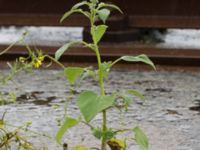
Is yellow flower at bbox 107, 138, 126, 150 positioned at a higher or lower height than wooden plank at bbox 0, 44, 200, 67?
lower

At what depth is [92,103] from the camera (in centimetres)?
217

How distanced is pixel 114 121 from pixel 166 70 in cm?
216

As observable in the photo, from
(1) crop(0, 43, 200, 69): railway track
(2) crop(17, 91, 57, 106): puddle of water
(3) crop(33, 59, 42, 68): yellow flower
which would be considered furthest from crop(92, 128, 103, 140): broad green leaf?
(1) crop(0, 43, 200, 69): railway track

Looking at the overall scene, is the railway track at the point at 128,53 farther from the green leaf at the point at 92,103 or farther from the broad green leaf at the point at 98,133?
the green leaf at the point at 92,103

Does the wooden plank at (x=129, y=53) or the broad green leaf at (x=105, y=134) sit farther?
the wooden plank at (x=129, y=53)

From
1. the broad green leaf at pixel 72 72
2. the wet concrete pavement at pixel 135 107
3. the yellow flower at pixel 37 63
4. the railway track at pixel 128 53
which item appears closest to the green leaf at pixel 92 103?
the broad green leaf at pixel 72 72

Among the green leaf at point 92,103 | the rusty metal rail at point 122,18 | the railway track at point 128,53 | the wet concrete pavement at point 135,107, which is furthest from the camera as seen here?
the rusty metal rail at point 122,18

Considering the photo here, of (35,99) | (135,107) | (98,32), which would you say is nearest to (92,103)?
(98,32)

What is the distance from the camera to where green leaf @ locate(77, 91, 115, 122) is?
2.15 metres

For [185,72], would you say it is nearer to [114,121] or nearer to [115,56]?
[115,56]

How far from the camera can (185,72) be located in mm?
6223

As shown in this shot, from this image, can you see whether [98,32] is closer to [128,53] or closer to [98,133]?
[98,133]

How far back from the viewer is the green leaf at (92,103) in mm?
2146

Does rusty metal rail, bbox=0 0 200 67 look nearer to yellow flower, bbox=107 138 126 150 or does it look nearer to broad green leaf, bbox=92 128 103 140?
yellow flower, bbox=107 138 126 150
